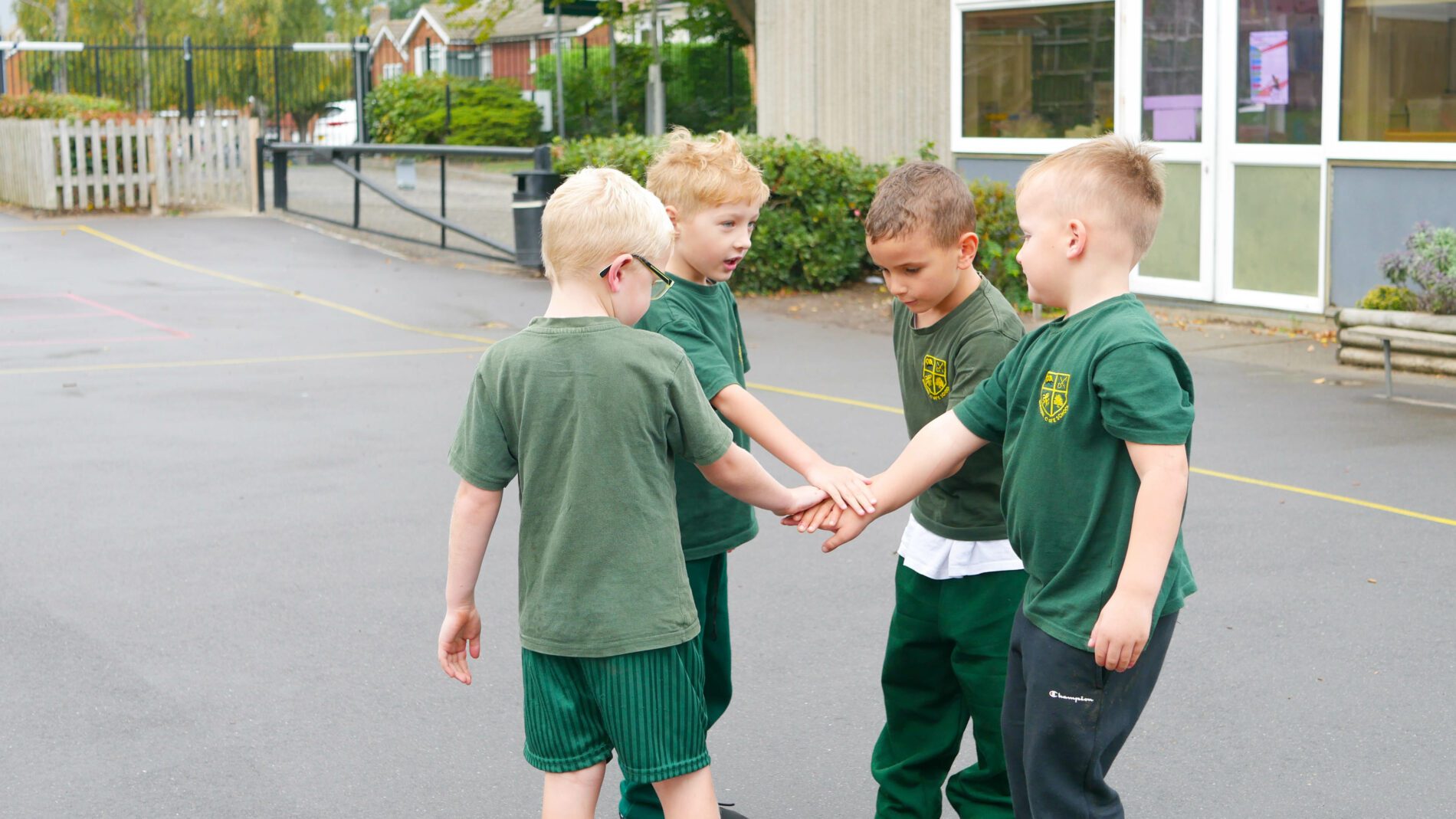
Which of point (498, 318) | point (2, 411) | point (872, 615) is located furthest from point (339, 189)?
point (872, 615)

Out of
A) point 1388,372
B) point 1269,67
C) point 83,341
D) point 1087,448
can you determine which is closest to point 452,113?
point 83,341

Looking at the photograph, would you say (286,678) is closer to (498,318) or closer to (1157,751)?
(1157,751)

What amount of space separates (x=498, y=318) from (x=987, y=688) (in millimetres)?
10669

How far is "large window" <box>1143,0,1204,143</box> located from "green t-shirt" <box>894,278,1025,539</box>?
420 inches

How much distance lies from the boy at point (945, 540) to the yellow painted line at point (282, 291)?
29.1ft

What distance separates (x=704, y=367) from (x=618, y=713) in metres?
0.81

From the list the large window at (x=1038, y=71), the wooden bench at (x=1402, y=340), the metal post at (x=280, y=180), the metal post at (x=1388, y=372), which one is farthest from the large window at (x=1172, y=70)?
the metal post at (x=280, y=180)

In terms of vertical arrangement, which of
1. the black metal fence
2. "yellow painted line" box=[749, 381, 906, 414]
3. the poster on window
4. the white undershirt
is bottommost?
"yellow painted line" box=[749, 381, 906, 414]

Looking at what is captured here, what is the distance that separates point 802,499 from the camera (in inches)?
125

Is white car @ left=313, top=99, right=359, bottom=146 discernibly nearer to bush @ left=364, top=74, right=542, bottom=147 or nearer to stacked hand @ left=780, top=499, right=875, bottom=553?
bush @ left=364, top=74, right=542, bottom=147

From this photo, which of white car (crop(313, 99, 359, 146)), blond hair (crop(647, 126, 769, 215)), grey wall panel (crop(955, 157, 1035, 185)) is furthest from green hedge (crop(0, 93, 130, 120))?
white car (crop(313, 99, 359, 146))

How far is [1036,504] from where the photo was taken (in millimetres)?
2617

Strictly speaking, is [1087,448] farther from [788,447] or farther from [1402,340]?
[1402,340]

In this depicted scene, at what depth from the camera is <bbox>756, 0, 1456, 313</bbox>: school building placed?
11.6 meters
